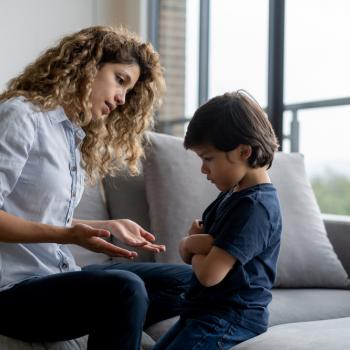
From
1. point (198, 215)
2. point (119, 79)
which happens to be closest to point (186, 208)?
point (198, 215)

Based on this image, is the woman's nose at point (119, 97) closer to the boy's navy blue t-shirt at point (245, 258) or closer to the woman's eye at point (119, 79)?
the woman's eye at point (119, 79)

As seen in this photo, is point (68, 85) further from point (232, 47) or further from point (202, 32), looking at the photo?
point (202, 32)

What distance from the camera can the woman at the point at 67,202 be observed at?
4.23 ft

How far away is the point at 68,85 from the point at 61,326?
A: 0.59 meters

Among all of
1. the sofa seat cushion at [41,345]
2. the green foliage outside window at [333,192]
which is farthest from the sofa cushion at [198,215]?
the green foliage outside window at [333,192]

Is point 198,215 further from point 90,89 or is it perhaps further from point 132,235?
point 90,89

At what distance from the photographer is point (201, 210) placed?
1922 millimetres

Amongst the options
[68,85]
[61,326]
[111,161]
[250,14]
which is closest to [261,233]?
[61,326]

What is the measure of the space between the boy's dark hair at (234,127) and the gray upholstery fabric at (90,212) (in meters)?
0.69

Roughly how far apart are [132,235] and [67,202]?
6.9 inches

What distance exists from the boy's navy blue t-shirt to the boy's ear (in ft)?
0.23

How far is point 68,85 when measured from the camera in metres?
1.54

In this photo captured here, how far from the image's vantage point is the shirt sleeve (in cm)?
133

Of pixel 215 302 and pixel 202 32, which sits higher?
pixel 202 32
